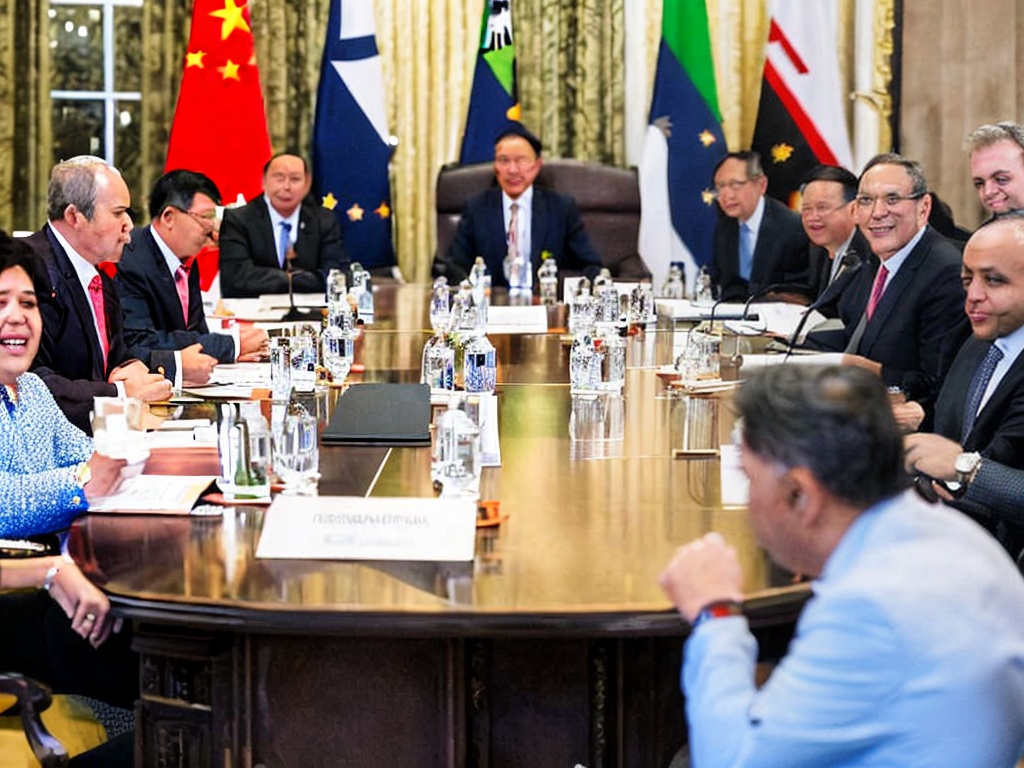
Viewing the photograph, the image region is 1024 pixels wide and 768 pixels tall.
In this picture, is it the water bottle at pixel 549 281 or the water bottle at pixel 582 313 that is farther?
the water bottle at pixel 549 281

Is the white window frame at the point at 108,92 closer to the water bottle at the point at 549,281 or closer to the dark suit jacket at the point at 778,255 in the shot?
the water bottle at the point at 549,281

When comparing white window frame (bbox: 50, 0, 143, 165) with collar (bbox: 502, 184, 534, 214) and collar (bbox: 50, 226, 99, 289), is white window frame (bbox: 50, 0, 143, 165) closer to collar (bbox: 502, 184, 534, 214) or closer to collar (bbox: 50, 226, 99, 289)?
collar (bbox: 502, 184, 534, 214)

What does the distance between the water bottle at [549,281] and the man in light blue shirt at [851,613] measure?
4176mm

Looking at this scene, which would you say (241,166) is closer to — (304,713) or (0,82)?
(0,82)

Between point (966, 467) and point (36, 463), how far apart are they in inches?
65.9

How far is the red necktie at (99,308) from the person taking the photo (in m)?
3.91

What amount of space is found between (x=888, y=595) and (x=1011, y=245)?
5.77ft

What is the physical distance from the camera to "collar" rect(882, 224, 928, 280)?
4098 millimetres

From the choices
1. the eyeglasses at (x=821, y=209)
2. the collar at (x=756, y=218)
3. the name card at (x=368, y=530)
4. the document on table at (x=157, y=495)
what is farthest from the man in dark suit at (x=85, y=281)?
the collar at (x=756, y=218)

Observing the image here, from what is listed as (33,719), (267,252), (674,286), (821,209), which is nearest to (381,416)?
(33,719)

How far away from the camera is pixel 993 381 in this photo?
3.12m

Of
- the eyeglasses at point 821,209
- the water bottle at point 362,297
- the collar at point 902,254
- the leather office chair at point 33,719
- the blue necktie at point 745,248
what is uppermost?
the eyeglasses at point 821,209

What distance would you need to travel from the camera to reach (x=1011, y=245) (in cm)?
305

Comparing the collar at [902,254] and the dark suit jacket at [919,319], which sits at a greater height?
the collar at [902,254]
